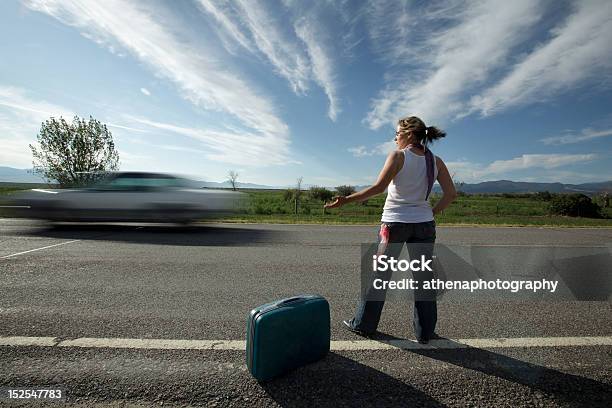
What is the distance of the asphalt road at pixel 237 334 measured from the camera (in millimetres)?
1845

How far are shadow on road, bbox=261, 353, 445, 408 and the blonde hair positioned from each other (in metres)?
1.73

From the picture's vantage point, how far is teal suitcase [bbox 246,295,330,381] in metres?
1.93

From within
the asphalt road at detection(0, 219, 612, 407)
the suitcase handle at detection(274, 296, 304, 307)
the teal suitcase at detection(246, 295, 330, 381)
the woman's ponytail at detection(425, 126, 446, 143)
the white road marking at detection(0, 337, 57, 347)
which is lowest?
the white road marking at detection(0, 337, 57, 347)

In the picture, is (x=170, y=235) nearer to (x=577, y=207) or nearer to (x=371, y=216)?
(x=371, y=216)

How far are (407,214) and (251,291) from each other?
2218 mm

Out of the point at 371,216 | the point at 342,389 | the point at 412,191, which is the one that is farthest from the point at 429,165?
the point at 371,216

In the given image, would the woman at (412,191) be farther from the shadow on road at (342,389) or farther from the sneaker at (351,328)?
the shadow on road at (342,389)

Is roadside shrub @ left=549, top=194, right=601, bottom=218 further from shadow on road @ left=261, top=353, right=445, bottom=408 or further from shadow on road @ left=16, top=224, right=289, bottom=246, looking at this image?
shadow on road @ left=261, top=353, right=445, bottom=408

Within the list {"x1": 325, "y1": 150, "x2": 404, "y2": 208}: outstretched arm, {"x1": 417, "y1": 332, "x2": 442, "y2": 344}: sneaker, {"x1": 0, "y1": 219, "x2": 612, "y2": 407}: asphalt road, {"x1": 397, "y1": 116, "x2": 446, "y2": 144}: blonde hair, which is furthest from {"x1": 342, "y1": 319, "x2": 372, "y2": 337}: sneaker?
{"x1": 397, "y1": 116, "x2": 446, "y2": 144}: blonde hair

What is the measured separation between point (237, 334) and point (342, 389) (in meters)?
1.07

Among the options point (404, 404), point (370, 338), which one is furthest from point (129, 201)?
point (404, 404)

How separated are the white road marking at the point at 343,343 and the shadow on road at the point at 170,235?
4.20 meters

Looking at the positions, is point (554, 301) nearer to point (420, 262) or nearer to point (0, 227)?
point (420, 262)

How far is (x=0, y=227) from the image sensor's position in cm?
812
